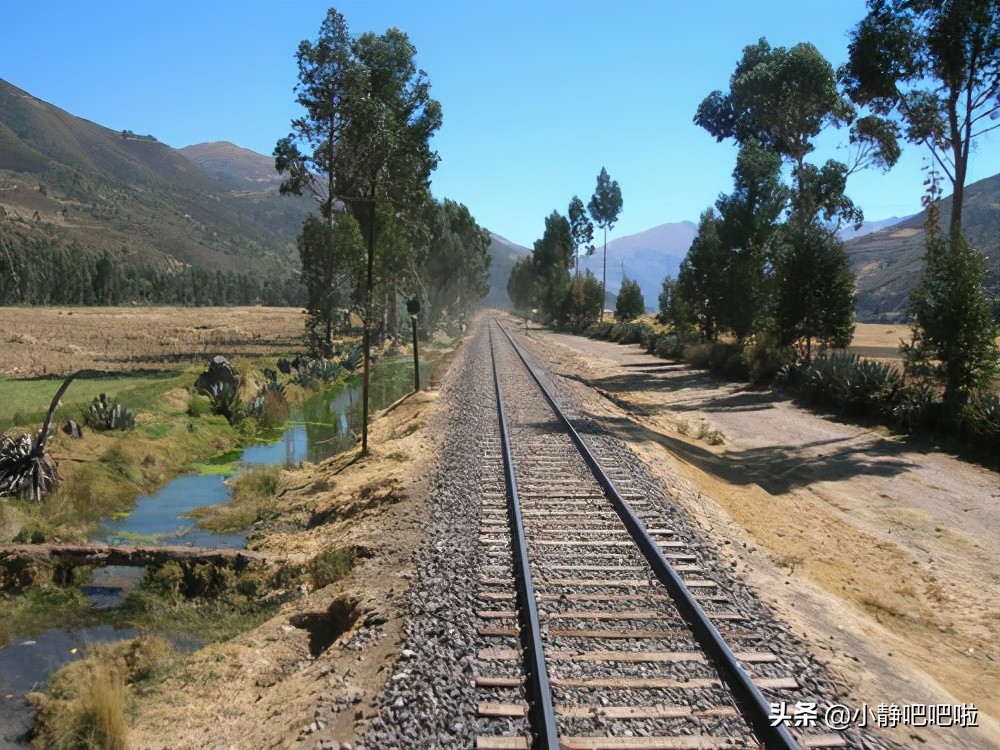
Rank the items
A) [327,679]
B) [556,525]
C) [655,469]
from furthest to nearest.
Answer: [655,469] < [556,525] < [327,679]

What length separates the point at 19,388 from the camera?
2409cm

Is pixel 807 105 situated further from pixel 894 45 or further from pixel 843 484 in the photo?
pixel 843 484

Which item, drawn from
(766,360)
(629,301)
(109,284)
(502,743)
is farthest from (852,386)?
(109,284)

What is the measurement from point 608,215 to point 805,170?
171ft

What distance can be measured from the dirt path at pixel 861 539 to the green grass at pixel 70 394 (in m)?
11.0

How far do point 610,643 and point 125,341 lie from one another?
155 feet

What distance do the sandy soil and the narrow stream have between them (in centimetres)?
107

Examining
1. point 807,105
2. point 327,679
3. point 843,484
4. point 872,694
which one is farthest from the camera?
point 807,105

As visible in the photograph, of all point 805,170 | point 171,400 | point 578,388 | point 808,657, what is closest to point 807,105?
point 805,170

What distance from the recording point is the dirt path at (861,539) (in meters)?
5.95

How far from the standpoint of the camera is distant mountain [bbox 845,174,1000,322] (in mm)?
112625

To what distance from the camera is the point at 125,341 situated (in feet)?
155

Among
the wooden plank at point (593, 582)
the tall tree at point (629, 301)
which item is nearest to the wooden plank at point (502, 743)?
the wooden plank at point (593, 582)

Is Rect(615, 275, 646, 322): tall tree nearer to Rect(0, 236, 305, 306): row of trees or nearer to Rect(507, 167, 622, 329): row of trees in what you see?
Rect(507, 167, 622, 329): row of trees
